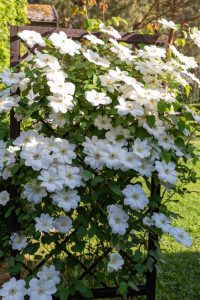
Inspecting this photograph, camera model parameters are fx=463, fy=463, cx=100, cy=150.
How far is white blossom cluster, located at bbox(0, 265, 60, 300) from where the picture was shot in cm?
206

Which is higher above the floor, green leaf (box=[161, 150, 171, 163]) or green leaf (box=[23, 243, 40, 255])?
green leaf (box=[161, 150, 171, 163])

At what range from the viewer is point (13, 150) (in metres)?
2.15

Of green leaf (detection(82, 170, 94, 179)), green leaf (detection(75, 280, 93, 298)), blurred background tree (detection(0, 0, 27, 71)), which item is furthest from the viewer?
blurred background tree (detection(0, 0, 27, 71))

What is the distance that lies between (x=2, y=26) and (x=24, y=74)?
1.93 m

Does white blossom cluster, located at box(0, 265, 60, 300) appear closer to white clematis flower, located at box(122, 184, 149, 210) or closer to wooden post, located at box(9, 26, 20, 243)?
wooden post, located at box(9, 26, 20, 243)

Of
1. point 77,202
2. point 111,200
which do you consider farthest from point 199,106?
point 77,202

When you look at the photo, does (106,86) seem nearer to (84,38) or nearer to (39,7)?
(84,38)

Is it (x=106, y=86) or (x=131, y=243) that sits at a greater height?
(x=106, y=86)

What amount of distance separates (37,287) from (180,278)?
5.14ft

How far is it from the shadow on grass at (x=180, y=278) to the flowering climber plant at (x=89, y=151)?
0.89 metres

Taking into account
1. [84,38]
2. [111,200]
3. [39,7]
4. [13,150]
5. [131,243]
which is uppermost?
[84,38]

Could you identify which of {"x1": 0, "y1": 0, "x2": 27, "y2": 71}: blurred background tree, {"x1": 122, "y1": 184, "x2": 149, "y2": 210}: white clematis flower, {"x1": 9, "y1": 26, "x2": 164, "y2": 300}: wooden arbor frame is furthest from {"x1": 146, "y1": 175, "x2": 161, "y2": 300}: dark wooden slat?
{"x1": 0, "y1": 0, "x2": 27, "y2": 71}: blurred background tree

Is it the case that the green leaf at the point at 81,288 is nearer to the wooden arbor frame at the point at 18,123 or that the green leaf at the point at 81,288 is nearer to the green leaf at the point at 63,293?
the green leaf at the point at 63,293

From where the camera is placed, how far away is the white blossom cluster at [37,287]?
2062 mm
